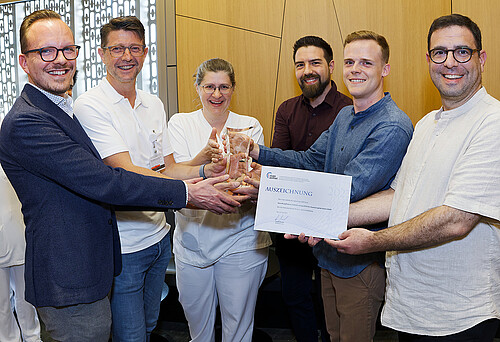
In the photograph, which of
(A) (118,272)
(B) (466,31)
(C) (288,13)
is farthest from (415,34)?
(A) (118,272)

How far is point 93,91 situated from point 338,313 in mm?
1630

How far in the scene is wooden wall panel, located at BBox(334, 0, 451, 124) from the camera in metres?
4.33

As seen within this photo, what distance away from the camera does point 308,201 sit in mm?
1916

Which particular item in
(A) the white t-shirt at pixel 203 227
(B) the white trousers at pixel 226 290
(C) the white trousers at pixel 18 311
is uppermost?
(A) the white t-shirt at pixel 203 227

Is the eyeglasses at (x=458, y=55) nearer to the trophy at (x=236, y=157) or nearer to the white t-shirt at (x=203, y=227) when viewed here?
the trophy at (x=236, y=157)

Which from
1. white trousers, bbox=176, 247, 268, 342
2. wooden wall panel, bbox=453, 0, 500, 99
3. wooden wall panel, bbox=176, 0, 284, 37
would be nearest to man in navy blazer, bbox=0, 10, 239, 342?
white trousers, bbox=176, 247, 268, 342

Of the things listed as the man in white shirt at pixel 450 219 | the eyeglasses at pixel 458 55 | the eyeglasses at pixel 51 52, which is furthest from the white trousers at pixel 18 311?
the eyeglasses at pixel 458 55

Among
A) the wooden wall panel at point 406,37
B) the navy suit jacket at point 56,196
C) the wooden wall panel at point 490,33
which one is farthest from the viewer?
the wooden wall panel at point 406,37

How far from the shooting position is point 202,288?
8.73ft

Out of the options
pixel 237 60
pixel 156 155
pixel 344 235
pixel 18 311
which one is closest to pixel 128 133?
pixel 156 155

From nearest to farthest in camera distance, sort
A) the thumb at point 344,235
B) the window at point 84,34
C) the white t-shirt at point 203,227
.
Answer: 1. the thumb at point 344,235
2. the white t-shirt at point 203,227
3. the window at point 84,34

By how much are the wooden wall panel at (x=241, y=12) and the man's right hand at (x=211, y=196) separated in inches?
109

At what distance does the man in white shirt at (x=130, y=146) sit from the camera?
2.19m

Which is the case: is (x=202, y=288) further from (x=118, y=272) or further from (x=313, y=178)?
(x=313, y=178)
